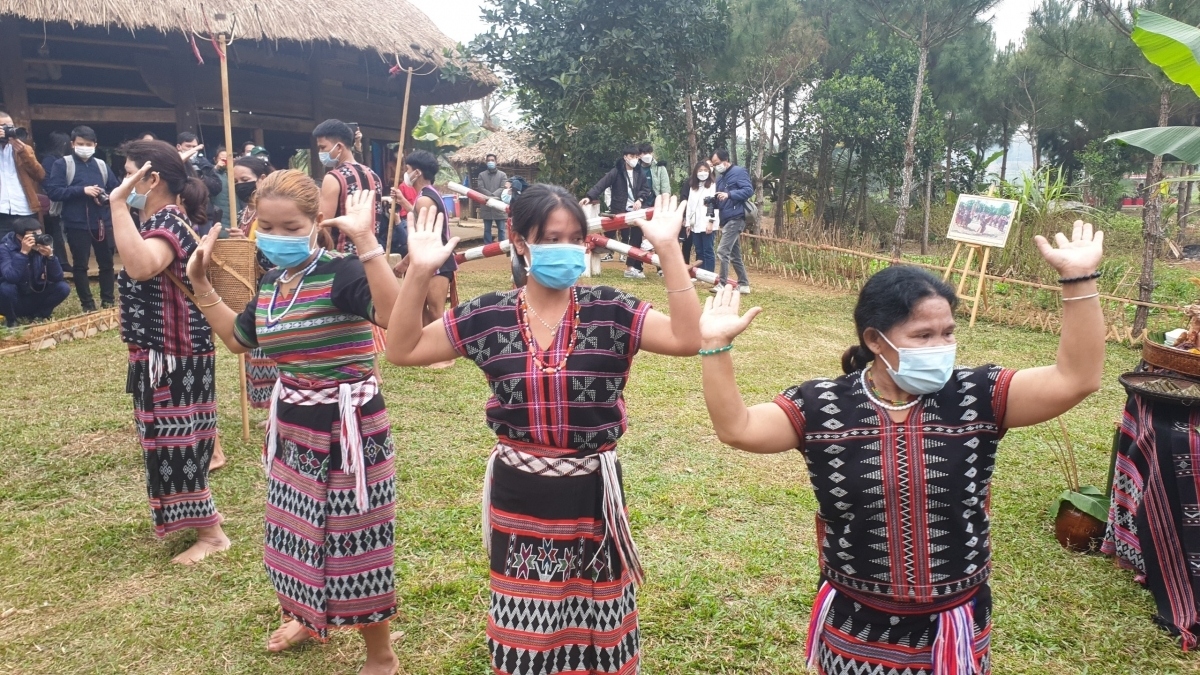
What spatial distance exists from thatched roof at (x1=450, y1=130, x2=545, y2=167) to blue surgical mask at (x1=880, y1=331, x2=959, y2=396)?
21.4m

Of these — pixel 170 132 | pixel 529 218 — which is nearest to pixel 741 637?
pixel 529 218

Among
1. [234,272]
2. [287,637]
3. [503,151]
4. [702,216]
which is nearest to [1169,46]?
[234,272]

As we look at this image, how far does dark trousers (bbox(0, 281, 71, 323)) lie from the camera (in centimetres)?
809

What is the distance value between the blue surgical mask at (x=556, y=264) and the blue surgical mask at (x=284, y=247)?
0.96 metres

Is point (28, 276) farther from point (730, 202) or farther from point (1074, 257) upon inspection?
point (1074, 257)

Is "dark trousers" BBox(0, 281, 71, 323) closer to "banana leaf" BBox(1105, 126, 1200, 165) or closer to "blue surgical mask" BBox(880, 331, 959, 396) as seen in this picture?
"blue surgical mask" BBox(880, 331, 959, 396)

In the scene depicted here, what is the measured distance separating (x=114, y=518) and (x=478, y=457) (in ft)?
6.47

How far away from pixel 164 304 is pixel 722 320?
299 centimetres

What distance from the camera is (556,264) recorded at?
232 cm

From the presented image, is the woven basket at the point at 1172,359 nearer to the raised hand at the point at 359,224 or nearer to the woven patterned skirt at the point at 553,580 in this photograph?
the woven patterned skirt at the point at 553,580

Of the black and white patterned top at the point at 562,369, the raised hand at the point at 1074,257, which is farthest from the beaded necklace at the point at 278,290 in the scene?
the raised hand at the point at 1074,257

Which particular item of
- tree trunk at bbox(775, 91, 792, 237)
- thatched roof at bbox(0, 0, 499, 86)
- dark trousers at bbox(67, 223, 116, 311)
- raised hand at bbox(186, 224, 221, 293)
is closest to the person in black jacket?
thatched roof at bbox(0, 0, 499, 86)

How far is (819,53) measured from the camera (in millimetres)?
17297

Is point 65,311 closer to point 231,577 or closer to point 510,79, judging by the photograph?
point 231,577
